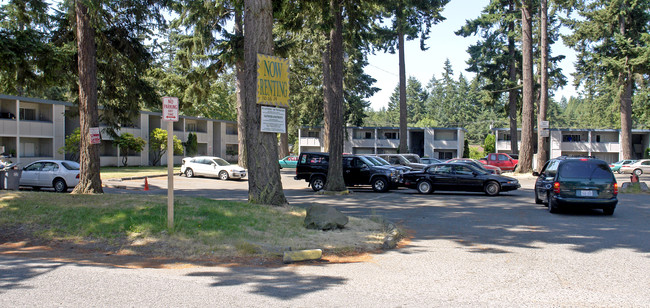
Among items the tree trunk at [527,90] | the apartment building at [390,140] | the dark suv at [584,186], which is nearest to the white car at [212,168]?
the tree trunk at [527,90]

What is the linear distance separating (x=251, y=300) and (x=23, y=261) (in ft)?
15.4

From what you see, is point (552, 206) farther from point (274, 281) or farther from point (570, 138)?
point (570, 138)

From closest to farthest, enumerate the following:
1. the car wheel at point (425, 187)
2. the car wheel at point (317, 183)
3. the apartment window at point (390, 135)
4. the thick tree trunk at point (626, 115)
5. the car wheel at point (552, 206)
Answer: the car wheel at point (552, 206) → the car wheel at point (425, 187) → the car wheel at point (317, 183) → the thick tree trunk at point (626, 115) → the apartment window at point (390, 135)

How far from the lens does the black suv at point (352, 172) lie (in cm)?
2227

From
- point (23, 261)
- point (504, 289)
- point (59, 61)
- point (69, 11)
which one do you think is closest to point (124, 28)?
point (69, 11)

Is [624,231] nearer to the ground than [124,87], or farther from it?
nearer to the ground

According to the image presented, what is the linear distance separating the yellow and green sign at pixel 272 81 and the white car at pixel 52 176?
43.7 ft

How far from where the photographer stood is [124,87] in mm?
19516

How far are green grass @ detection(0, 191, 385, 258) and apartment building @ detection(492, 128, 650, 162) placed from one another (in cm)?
5574

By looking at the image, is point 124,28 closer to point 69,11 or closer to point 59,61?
point 69,11

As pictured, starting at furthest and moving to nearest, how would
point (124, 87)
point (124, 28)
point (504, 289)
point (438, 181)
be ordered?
point (438, 181) < point (124, 87) < point (124, 28) < point (504, 289)

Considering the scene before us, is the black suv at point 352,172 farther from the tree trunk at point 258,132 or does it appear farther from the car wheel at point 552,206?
the tree trunk at point 258,132

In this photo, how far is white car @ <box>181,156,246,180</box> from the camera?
31.1 m

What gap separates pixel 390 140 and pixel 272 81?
51.7 metres
